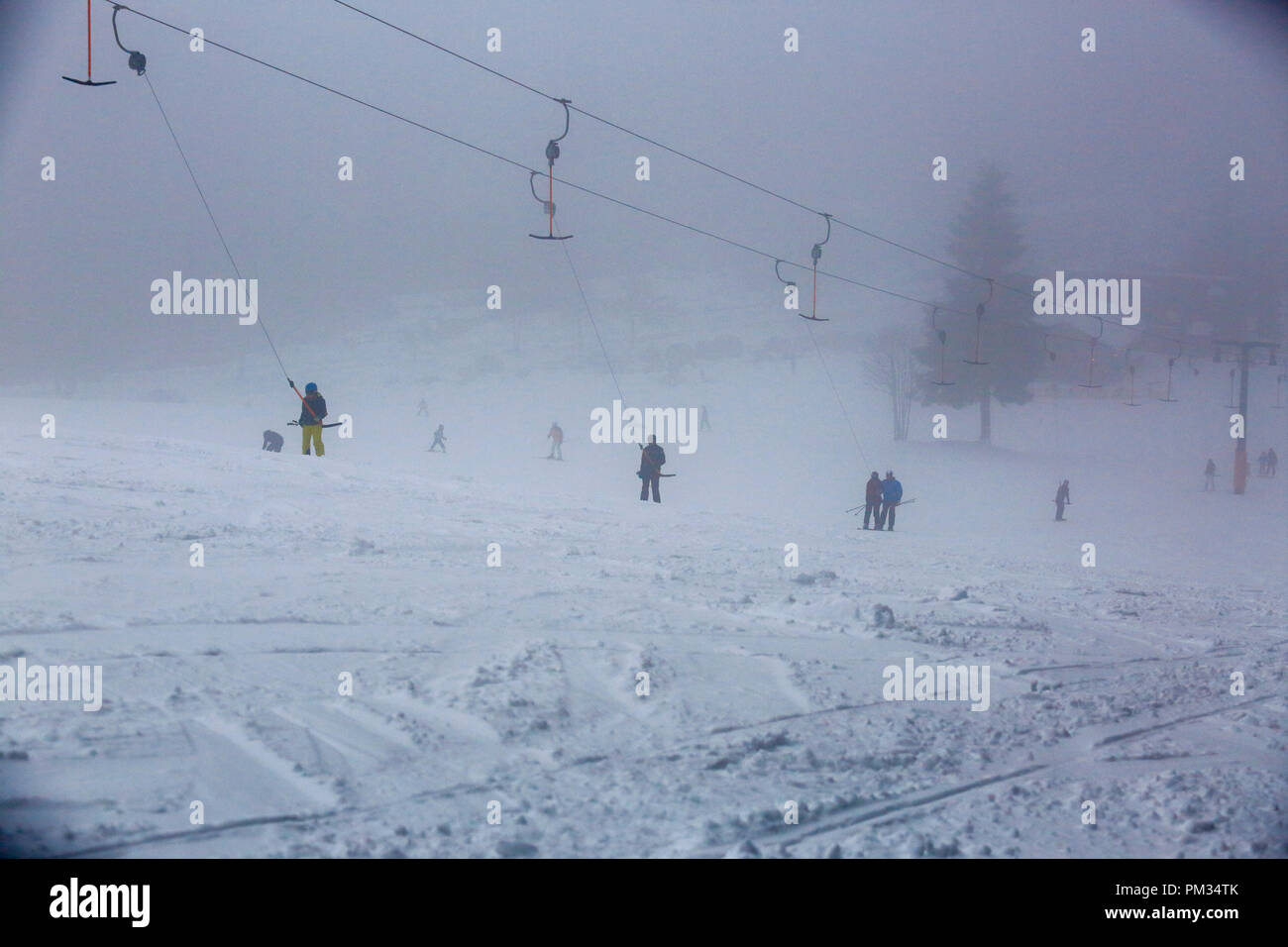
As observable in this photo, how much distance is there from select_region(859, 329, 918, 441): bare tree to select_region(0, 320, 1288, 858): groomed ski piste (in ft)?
98.2

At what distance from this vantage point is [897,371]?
51.9 meters

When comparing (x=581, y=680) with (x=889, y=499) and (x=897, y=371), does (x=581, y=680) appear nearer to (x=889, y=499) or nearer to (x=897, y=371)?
(x=889, y=499)

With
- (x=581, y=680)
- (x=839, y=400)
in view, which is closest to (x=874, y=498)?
(x=581, y=680)

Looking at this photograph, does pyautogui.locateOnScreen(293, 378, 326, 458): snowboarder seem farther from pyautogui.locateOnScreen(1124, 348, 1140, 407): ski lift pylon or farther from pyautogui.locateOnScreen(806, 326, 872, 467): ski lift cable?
pyautogui.locateOnScreen(1124, 348, 1140, 407): ski lift pylon

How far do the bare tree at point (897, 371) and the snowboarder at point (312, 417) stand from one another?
1320 inches

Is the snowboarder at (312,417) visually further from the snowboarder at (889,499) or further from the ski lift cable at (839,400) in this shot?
the ski lift cable at (839,400)

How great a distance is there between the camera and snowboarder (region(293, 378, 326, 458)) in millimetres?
16062

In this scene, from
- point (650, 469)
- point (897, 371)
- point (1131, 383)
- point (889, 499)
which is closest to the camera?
point (889, 499)

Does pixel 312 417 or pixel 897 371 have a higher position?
pixel 897 371

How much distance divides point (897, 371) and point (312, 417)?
40.1 m

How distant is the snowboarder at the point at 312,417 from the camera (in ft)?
52.7

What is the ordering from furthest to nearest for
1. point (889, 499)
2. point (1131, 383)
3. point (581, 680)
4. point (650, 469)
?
point (1131, 383) < point (650, 469) < point (889, 499) < point (581, 680)

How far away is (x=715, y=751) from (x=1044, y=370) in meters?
53.0

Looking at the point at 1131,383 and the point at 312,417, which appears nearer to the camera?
the point at 312,417
